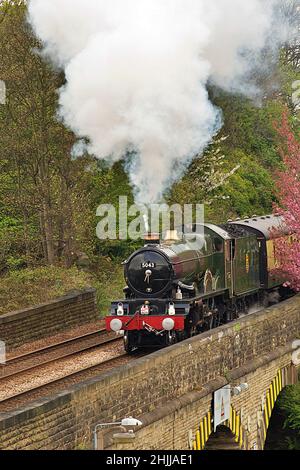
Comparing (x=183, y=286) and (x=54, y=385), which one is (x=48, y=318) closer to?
(x=183, y=286)

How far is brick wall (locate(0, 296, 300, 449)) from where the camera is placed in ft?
39.1

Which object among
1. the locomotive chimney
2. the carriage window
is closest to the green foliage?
the carriage window

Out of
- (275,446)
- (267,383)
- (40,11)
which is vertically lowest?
(275,446)

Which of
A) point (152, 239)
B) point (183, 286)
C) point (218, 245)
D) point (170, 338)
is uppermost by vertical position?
point (152, 239)

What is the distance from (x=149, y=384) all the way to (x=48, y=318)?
29.6 feet

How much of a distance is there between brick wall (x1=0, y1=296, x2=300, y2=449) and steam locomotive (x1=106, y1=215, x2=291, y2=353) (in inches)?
51.9

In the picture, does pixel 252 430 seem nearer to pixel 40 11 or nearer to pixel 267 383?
pixel 267 383

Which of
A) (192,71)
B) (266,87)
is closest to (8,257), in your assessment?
(192,71)

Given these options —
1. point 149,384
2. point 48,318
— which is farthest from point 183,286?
point 149,384

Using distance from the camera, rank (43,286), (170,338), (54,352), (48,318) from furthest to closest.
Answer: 1. (43,286)
2. (48,318)
3. (54,352)
4. (170,338)

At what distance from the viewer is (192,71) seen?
2189 cm

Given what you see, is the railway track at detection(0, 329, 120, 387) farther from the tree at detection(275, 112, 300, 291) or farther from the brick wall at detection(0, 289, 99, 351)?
the tree at detection(275, 112, 300, 291)

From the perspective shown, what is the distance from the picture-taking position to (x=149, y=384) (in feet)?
47.6
